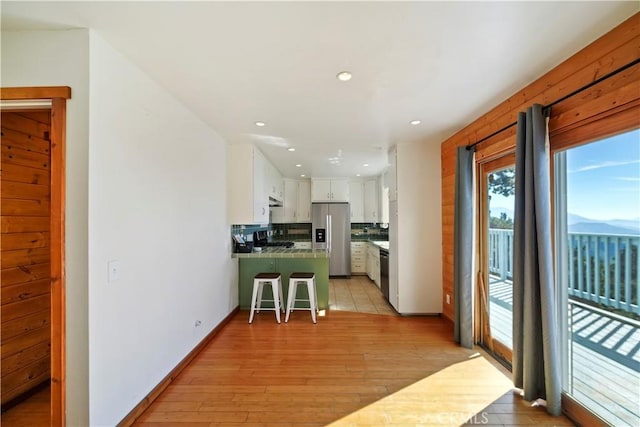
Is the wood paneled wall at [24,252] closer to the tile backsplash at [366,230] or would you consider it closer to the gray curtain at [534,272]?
the gray curtain at [534,272]

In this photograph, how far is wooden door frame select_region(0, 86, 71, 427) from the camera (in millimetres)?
1466

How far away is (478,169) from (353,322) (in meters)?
2.39

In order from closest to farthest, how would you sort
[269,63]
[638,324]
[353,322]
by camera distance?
[638,324] → [269,63] → [353,322]

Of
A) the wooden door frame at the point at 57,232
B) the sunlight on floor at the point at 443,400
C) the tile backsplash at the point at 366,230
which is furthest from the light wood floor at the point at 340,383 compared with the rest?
the tile backsplash at the point at 366,230

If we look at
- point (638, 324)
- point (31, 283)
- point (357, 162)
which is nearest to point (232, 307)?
point (31, 283)

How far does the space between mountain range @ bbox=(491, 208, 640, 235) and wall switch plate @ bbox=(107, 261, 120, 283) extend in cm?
303

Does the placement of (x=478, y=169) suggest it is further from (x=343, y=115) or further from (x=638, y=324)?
(x=638, y=324)

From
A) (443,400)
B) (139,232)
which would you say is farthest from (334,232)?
(139,232)

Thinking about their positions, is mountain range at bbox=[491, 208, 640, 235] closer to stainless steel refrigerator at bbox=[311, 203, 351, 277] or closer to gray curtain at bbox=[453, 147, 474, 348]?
gray curtain at bbox=[453, 147, 474, 348]

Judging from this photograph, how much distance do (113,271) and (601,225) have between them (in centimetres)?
306

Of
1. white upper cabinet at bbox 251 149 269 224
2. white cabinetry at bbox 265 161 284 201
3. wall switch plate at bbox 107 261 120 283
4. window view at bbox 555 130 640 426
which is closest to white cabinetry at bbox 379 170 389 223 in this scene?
white cabinetry at bbox 265 161 284 201

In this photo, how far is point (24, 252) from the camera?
2053 mm

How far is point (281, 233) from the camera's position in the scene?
6.79 meters

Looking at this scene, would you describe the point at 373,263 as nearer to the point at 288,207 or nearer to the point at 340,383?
the point at 288,207
